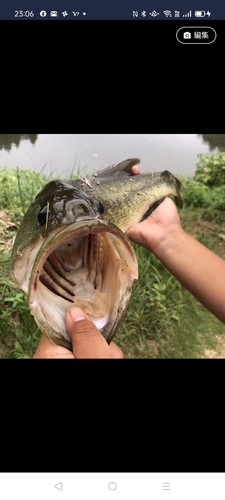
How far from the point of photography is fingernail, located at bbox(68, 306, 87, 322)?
1460mm

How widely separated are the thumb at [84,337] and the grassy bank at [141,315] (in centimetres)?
131

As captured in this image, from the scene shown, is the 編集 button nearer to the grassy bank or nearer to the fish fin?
the fish fin

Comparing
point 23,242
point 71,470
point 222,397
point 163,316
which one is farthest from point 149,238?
point 71,470

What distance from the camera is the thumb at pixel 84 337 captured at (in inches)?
53.5

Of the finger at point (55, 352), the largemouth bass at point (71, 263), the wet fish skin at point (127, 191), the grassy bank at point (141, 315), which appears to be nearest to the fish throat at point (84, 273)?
the largemouth bass at point (71, 263)

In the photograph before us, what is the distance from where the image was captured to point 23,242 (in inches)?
65.4

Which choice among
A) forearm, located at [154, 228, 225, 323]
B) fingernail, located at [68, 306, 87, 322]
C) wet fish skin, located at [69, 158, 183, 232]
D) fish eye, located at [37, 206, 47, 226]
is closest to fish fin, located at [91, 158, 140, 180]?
wet fish skin, located at [69, 158, 183, 232]

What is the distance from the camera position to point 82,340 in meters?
1.39
